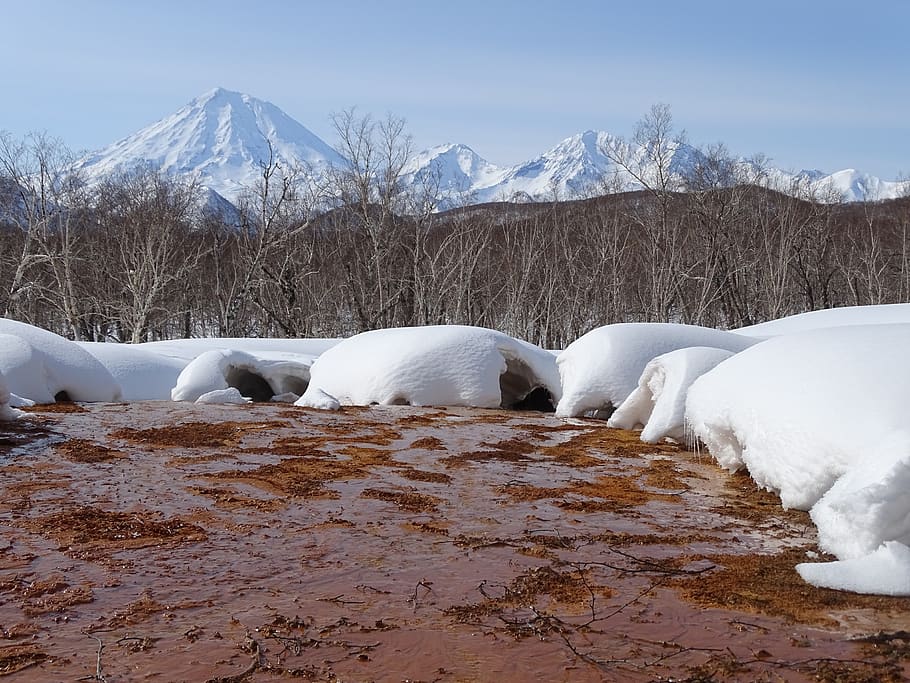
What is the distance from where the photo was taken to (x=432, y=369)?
1291cm

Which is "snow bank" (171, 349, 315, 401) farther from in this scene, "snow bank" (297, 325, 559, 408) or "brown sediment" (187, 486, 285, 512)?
"brown sediment" (187, 486, 285, 512)

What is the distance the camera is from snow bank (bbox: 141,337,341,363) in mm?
17191

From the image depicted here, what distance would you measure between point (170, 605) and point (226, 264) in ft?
145

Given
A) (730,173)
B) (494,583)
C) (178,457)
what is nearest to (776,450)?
(494,583)

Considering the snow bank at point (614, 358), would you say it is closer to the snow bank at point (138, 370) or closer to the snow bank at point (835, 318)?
the snow bank at point (835, 318)

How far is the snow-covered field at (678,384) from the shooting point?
13.7ft

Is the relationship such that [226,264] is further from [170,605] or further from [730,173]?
[170,605]

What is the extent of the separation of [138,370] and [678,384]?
10.5 meters

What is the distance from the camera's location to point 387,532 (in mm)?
4770

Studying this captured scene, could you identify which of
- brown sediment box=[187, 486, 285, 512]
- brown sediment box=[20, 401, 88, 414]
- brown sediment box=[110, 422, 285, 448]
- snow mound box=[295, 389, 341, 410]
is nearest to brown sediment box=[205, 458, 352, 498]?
brown sediment box=[187, 486, 285, 512]

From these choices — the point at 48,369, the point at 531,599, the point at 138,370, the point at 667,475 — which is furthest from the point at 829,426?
the point at 138,370

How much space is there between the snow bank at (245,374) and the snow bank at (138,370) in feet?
1.89

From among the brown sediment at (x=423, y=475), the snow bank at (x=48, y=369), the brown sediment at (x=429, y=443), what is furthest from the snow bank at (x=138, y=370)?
the brown sediment at (x=423, y=475)

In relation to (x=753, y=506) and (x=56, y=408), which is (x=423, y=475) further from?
(x=56, y=408)
